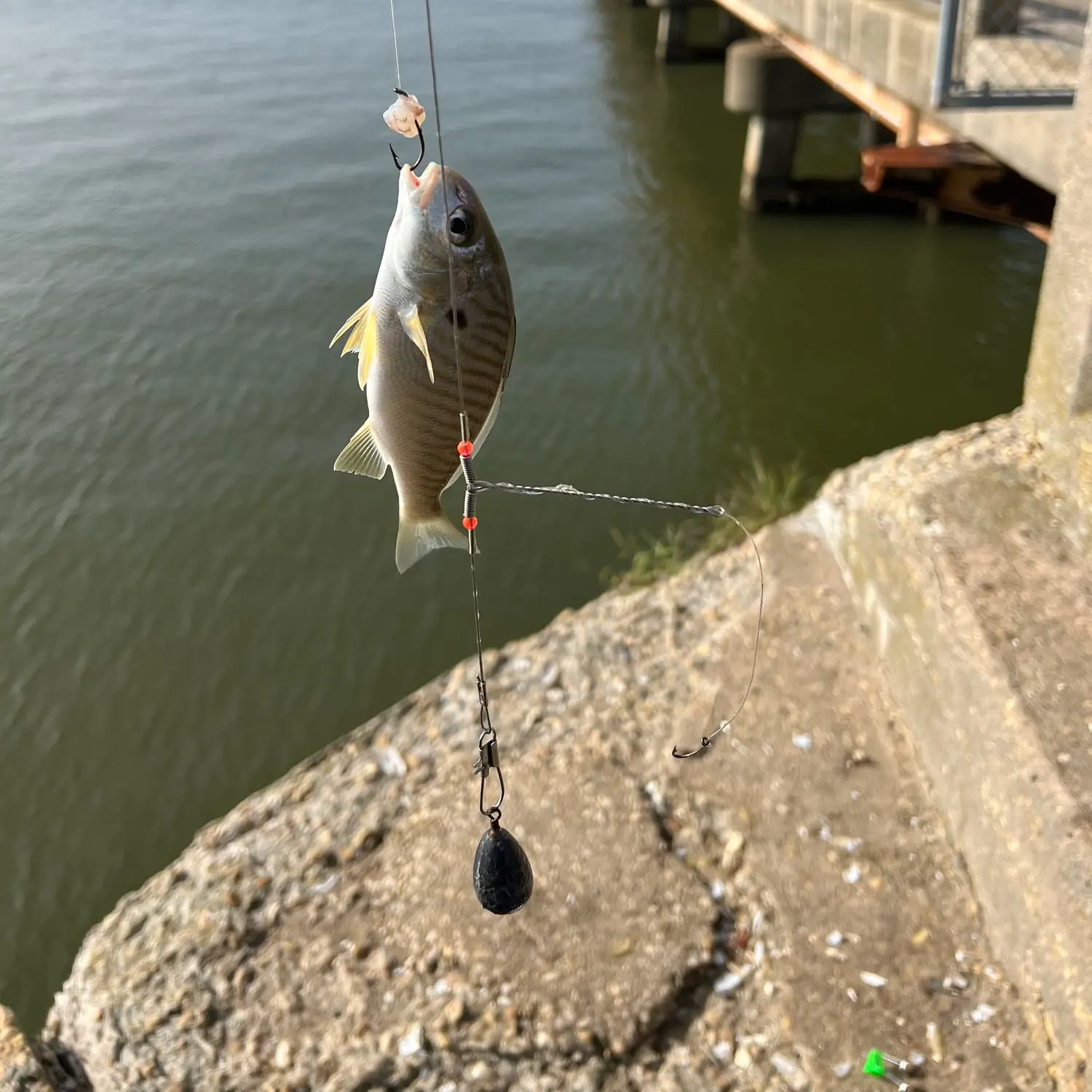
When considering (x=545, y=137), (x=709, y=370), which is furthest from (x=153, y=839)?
(x=545, y=137)

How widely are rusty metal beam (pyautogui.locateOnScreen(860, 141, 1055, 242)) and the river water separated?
1.57m

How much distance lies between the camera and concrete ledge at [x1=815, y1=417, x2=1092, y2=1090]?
335 centimetres

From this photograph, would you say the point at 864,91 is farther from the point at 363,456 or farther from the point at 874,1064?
the point at 874,1064

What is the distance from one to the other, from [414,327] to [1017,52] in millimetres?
4918

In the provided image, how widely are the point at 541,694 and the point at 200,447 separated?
457 cm

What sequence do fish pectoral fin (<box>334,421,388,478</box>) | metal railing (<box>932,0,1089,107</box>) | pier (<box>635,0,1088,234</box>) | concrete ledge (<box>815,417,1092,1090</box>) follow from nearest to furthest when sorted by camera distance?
1. fish pectoral fin (<box>334,421,388,478</box>)
2. concrete ledge (<box>815,417,1092,1090</box>)
3. metal railing (<box>932,0,1089,107</box>)
4. pier (<box>635,0,1088,234</box>)

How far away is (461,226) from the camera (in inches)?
97.9

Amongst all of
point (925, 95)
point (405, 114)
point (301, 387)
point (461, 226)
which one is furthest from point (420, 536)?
point (301, 387)

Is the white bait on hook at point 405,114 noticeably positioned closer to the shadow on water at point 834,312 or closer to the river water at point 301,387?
the river water at point 301,387

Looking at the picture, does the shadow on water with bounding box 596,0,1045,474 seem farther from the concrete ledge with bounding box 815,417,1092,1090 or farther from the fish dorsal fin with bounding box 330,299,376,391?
the fish dorsal fin with bounding box 330,299,376,391

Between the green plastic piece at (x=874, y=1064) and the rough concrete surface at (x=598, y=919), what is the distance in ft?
0.12

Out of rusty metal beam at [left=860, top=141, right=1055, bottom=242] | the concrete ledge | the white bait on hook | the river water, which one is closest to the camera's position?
the white bait on hook

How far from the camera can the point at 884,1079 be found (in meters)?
3.46

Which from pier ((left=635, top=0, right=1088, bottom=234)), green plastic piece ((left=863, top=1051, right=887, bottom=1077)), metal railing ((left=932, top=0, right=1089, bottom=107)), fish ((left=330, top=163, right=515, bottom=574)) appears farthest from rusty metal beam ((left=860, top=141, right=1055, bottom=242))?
green plastic piece ((left=863, top=1051, right=887, bottom=1077))
